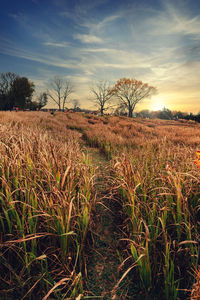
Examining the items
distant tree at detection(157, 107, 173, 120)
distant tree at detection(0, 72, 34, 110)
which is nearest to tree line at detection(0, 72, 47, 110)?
distant tree at detection(0, 72, 34, 110)

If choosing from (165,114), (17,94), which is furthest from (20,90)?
(165,114)

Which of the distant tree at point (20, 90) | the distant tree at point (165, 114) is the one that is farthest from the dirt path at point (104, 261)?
the distant tree at point (165, 114)

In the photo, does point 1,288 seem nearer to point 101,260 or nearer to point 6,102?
point 101,260

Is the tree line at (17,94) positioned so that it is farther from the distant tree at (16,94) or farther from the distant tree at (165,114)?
the distant tree at (165,114)

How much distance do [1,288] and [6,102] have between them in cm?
3974

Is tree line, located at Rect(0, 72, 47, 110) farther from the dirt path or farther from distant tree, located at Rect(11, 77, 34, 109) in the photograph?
the dirt path

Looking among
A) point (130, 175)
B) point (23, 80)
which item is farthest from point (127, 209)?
point (23, 80)

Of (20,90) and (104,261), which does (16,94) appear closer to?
(20,90)

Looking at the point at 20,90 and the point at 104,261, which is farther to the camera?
the point at 20,90

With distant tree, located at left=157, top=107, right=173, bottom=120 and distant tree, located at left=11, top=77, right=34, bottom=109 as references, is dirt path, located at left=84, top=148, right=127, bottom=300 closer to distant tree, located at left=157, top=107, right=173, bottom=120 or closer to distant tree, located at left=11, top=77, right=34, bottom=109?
distant tree, located at left=11, top=77, right=34, bottom=109

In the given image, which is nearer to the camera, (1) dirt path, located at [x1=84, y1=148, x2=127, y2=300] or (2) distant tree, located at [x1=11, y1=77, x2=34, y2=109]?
(1) dirt path, located at [x1=84, y1=148, x2=127, y2=300]

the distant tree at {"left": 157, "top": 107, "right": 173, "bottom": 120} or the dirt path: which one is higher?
the distant tree at {"left": 157, "top": 107, "right": 173, "bottom": 120}

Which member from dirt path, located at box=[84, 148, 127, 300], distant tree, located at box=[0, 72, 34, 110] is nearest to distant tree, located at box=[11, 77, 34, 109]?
distant tree, located at box=[0, 72, 34, 110]

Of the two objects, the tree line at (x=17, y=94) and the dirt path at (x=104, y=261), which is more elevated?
the tree line at (x=17, y=94)
